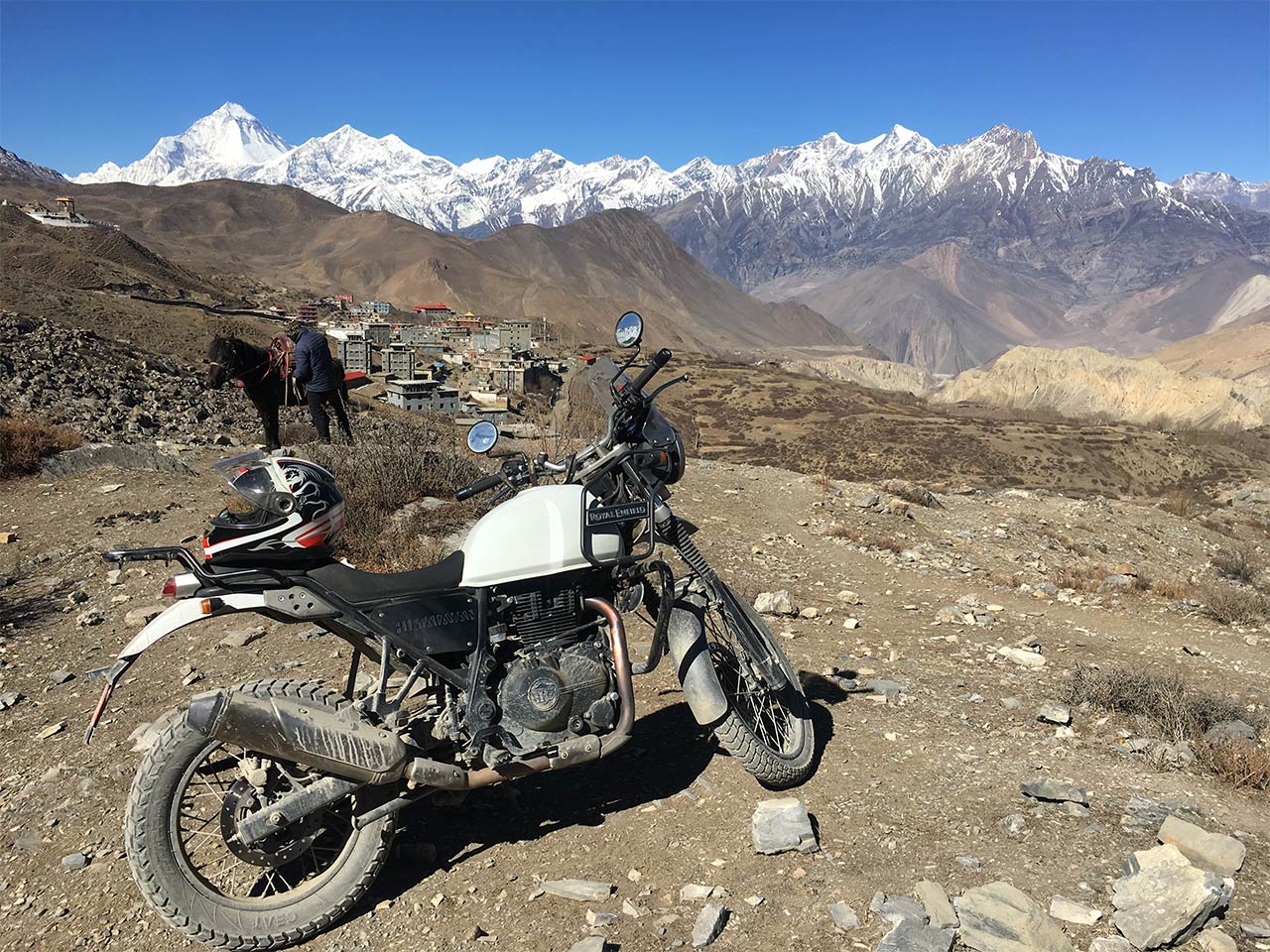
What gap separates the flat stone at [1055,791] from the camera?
3.88 metres

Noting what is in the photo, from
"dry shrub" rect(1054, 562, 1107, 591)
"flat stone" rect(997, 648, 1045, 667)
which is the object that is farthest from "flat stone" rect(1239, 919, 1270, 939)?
"dry shrub" rect(1054, 562, 1107, 591)

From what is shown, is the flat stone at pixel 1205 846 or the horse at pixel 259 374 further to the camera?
the horse at pixel 259 374

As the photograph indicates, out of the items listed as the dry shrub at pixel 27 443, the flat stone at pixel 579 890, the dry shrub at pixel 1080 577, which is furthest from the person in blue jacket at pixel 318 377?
the dry shrub at pixel 1080 577

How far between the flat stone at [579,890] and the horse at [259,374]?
7824mm

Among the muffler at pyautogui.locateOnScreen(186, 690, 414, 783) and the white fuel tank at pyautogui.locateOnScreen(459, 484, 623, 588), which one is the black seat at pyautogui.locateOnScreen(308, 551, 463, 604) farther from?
the muffler at pyautogui.locateOnScreen(186, 690, 414, 783)

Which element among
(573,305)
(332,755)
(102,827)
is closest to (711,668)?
(332,755)

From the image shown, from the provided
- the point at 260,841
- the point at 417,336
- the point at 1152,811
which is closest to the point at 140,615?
the point at 260,841

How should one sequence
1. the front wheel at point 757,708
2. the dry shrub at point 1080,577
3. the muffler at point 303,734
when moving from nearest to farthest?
the muffler at point 303,734 < the front wheel at point 757,708 < the dry shrub at point 1080,577

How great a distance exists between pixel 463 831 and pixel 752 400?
2745 inches

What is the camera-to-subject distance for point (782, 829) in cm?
359

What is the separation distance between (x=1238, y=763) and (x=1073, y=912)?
1828mm

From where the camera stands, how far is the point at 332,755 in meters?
3.06

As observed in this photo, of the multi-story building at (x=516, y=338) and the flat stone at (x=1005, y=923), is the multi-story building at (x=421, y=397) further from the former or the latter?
the flat stone at (x=1005, y=923)

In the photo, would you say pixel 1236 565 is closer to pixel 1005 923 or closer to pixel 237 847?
pixel 1005 923
